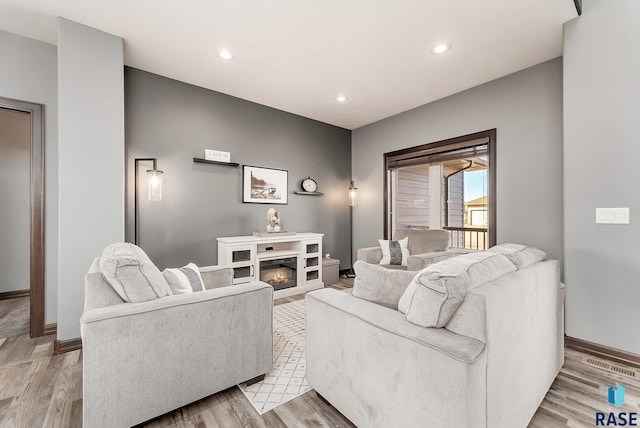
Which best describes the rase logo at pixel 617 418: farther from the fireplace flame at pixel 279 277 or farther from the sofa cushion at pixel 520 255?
the fireplace flame at pixel 279 277

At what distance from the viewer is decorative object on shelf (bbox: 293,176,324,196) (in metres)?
4.55

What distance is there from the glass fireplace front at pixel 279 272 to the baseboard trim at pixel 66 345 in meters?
1.84

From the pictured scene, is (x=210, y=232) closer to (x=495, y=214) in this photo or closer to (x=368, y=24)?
(x=368, y=24)

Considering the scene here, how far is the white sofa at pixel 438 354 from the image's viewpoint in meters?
1.03

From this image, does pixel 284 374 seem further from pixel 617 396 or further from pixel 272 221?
pixel 272 221

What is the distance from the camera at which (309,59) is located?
2.91m

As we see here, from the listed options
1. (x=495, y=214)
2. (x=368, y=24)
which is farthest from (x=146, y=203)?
(x=495, y=214)

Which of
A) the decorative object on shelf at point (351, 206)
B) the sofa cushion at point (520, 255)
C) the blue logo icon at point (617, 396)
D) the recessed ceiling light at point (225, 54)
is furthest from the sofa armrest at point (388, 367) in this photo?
the decorative object on shelf at point (351, 206)

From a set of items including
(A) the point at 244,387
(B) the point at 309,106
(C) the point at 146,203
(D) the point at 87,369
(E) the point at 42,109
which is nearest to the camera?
(D) the point at 87,369

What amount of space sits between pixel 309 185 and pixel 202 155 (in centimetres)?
171

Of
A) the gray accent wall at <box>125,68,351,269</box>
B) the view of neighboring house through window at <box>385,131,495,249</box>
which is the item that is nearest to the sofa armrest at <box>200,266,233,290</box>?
the gray accent wall at <box>125,68,351,269</box>

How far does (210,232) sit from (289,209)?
4.15 ft

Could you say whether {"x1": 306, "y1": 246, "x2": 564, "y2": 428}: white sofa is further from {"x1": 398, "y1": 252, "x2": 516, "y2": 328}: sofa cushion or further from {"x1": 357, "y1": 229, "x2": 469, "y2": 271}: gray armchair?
{"x1": 357, "y1": 229, "x2": 469, "y2": 271}: gray armchair

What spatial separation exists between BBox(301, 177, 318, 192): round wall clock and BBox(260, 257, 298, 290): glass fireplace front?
1238 mm
